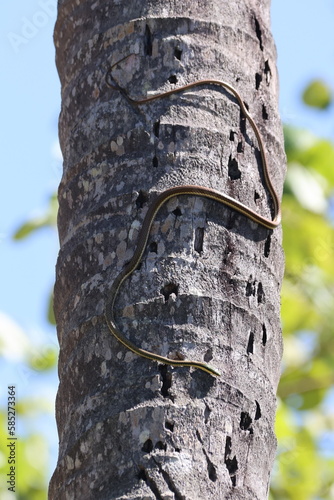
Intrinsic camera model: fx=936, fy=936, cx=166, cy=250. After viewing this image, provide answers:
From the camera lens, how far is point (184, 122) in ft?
9.27

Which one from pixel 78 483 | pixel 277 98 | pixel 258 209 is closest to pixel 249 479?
pixel 78 483

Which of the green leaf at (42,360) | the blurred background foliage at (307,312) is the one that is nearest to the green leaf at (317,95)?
the blurred background foliage at (307,312)

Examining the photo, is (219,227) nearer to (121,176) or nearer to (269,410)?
(121,176)

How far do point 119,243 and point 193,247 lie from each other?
21cm

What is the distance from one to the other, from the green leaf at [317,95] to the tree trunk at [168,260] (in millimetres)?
3082

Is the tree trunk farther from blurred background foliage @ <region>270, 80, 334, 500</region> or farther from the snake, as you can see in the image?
blurred background foliage @ <region>270, 80, 334, 500</region>

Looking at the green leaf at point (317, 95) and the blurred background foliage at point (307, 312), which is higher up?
the green leaf at point (317, 95)

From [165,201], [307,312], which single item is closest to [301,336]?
[307,312]

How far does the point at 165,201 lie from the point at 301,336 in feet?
13.8

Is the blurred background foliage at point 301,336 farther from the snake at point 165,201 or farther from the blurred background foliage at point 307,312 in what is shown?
the snake at point 165,201

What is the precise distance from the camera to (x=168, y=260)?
2.61m

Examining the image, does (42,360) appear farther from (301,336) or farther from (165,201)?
(165,201)

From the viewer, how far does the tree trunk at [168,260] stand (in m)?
2.42

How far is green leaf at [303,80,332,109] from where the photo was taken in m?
6.21
